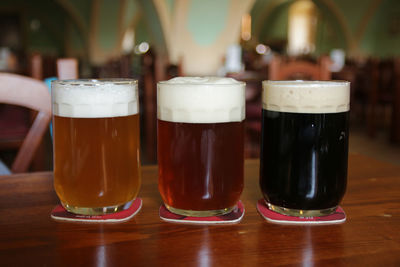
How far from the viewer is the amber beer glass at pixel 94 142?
1.83ft

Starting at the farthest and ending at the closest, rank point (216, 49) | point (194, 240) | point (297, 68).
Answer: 1. point (216, 49)
2. point (297, 68)
3. point (194, 240)

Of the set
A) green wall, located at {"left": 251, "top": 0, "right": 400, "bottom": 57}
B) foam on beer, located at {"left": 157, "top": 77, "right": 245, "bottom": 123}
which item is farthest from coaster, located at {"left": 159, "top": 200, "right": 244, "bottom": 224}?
green wall, located at {"left": 251, "top": 0, "right": 400, "bottom": 57}

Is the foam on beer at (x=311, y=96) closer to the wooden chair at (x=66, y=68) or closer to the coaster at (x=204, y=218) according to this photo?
the coaster at (x=204, y=218)

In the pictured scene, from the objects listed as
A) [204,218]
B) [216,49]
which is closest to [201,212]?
[204,218]

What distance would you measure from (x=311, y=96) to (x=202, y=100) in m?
0.16

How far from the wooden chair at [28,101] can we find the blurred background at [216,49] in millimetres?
85

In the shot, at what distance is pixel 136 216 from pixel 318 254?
27cm

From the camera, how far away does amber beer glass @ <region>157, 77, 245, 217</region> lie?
544 mm

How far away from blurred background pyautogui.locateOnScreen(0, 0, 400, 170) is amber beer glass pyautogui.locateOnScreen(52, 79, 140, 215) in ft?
1.85

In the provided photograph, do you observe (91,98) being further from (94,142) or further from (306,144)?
(306,144)

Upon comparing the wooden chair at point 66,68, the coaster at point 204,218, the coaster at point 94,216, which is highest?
the wooden chair at point 66,68

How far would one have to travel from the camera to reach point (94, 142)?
1.85ft

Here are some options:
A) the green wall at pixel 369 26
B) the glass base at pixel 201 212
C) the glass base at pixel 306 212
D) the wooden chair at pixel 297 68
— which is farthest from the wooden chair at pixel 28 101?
the green wall at pixel 369 26

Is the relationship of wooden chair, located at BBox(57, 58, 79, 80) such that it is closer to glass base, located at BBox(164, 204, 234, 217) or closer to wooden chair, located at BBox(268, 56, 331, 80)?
glass base, located at BBox(164, 204, 234, 217)
